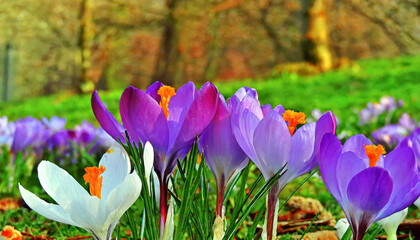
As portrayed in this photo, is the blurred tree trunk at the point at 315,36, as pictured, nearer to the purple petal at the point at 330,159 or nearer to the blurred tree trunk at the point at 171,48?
the blurred tree trunk at the point at 171,48

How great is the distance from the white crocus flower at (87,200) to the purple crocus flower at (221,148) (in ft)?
0.57

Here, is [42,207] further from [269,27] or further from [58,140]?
[269,27]

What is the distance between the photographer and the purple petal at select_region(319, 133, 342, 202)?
0.87 metres

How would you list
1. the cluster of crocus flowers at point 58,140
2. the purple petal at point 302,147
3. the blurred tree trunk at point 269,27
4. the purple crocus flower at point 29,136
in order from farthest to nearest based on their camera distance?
the blurred tree trunk at point 269,27 → the cluster of crocus flowers at point 58,140 → the purple crocus flower at point 29,136 → the purple petal at point 302,147

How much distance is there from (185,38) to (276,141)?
13.7 meters

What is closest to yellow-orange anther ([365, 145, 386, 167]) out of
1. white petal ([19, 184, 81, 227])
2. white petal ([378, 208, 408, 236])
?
white petal ([378, 208, 408, 236])

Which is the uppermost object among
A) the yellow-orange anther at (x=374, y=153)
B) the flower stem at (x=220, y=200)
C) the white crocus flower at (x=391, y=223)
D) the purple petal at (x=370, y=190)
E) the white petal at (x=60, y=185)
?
the yellow-orange anther at (x=374, y=153)

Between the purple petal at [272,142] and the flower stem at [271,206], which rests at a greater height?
the purple petal at [272,142]

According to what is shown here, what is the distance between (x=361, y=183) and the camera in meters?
0.83

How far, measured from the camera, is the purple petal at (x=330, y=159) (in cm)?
87

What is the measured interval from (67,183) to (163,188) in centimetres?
15

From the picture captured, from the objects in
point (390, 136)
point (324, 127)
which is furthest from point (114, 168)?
point (390, 136)

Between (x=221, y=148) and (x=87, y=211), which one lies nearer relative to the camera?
(x=87, y=211)

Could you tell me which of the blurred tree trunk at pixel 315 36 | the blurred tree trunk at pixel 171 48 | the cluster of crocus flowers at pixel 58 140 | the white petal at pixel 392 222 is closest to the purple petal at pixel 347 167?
the white petal at pixel 392 222
